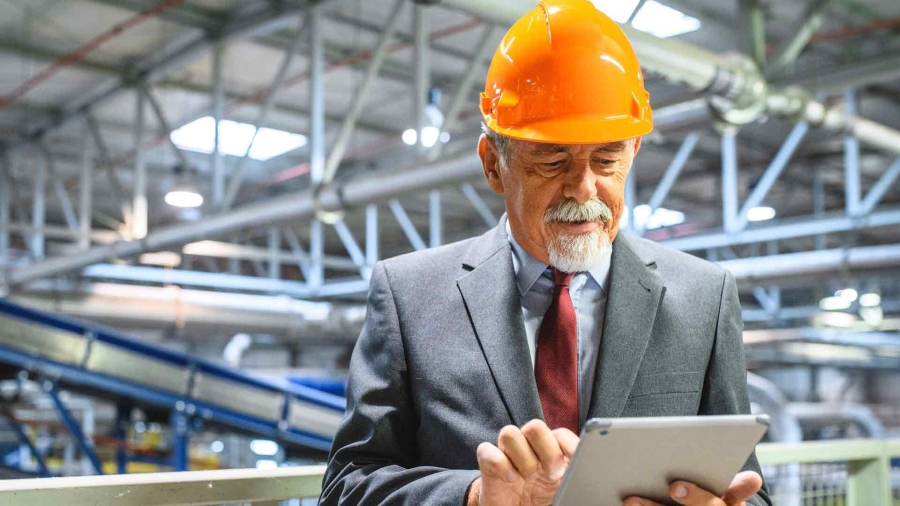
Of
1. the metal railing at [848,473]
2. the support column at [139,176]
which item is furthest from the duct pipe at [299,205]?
the metal railing at [848,473]

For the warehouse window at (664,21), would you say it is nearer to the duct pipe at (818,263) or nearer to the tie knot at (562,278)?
the duct pipe at (818,263)

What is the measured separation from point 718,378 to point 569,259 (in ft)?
1.27

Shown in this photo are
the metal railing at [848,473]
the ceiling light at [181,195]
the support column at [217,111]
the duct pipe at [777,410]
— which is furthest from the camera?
the duct pipe at [777,410]

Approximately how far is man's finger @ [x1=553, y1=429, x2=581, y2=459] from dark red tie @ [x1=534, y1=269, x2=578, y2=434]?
0.32 meters

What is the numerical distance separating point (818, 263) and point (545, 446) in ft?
29.6

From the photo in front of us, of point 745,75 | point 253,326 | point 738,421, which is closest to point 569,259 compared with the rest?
point 738,421

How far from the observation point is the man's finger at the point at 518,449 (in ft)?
4.00

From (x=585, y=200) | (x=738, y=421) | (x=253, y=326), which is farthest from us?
(x=253, y=326)

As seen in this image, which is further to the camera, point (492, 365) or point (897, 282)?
point (897, 282)

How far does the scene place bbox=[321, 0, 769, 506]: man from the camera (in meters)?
1.58

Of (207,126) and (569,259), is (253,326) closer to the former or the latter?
(207,126)

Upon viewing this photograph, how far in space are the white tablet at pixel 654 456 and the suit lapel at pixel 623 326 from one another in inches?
10.6

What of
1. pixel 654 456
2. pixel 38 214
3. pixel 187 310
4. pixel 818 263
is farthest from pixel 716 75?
pixel 38 214

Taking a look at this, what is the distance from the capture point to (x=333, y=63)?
365 inches
